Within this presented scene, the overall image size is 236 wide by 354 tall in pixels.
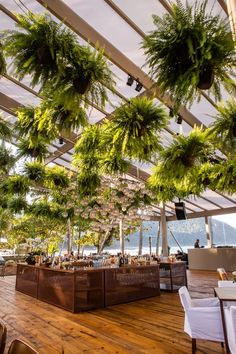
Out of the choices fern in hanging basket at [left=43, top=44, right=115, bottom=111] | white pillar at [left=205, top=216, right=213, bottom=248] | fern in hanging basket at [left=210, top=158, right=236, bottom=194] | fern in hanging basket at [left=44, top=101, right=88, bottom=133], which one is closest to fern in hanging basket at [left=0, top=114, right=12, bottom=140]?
fern in hanging basket at [left=44, top=101, right=88, bottom=133]

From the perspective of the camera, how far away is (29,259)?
6.94 metres

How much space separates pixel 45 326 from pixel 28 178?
9.40ft

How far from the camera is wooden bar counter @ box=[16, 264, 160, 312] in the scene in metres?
5.08

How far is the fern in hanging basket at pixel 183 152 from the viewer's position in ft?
11.4

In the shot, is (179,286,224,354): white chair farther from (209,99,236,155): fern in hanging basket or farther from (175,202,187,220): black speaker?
(175,202,187,220): black speaker

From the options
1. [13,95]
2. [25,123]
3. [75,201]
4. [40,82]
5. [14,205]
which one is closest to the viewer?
[40,82]

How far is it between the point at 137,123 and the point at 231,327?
2092 mm

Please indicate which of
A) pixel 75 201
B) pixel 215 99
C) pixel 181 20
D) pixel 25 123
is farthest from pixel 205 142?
pixel 75 201

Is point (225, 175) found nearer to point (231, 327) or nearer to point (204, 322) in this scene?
point (204, 322)

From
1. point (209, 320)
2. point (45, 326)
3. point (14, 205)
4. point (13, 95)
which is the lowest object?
point (45, 326)

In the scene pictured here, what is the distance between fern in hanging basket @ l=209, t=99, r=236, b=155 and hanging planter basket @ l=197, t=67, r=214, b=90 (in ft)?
2.39

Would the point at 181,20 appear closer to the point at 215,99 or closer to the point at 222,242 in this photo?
the point at 215,99

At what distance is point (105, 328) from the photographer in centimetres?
399

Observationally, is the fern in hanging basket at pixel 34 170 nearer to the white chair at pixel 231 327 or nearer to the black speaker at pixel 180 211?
the white chair at pixel 231 327
